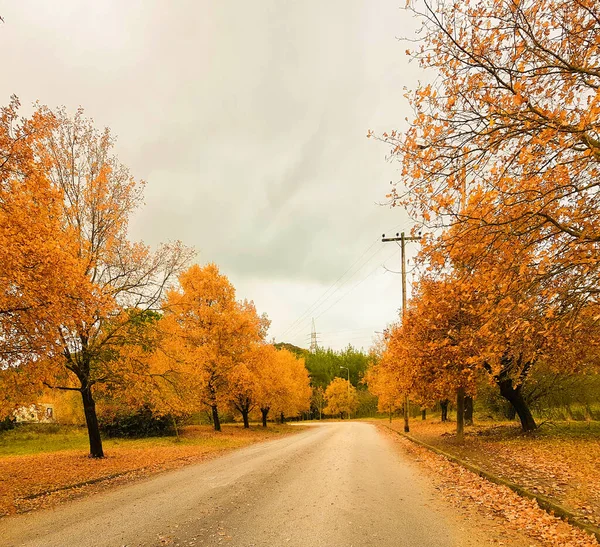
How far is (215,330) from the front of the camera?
2848 centimetres

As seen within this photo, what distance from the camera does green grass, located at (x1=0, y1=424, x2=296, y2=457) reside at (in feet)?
78.8

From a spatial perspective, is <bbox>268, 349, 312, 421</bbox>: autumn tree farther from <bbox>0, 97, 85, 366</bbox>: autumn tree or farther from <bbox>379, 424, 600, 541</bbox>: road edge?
<bbox>0, 97, 85, 366</bbox>: autumn tree

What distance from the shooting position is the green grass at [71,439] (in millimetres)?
24006

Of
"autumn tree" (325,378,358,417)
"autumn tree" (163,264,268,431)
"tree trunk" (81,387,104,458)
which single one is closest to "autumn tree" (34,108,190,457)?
"tree trunk" (81,387,104,458)

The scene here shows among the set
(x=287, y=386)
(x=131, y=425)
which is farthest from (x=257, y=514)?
(x=287, y=386)

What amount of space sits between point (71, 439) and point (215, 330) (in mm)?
13251

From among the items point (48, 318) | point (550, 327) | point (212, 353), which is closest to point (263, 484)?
point (48, 318)

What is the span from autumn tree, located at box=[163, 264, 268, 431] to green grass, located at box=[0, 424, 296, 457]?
8.32 ft

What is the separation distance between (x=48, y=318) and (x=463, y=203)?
892cm

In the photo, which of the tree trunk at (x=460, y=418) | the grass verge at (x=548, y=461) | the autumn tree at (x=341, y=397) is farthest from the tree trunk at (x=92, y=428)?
the autumn tree at (x=341, y=397)

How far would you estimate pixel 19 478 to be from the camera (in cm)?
1213

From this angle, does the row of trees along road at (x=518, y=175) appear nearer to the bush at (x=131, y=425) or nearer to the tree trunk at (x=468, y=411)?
the tree trunk at (x=468, y=411)

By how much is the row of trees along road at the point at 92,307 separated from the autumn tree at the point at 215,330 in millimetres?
74

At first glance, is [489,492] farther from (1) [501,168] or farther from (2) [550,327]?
(1) [501,168]
